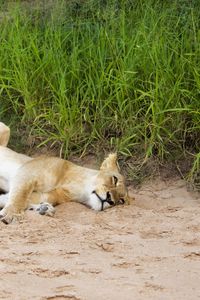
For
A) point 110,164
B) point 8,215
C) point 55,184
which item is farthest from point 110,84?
point 8,215

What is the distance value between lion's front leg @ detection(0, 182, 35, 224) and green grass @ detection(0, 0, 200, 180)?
915 mm

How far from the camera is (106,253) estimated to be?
4762 mm

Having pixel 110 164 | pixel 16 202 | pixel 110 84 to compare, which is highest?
pixel 110 84

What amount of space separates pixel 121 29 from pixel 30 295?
376 cm

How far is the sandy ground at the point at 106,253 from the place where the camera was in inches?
161

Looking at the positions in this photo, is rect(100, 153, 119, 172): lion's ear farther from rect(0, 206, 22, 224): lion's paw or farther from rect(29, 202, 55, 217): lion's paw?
rect(0, 206, 22, 224): lion's paw

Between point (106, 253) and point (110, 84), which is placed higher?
point (110, 84)

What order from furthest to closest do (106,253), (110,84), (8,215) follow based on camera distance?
(110,84) < (8,215) < (106,253)

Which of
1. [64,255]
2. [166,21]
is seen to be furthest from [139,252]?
[166,21]

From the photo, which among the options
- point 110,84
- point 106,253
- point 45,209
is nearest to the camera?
point 106,253

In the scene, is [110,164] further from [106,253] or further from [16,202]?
[106,253]

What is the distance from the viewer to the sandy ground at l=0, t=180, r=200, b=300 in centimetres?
409

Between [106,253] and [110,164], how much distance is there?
4.67 ft

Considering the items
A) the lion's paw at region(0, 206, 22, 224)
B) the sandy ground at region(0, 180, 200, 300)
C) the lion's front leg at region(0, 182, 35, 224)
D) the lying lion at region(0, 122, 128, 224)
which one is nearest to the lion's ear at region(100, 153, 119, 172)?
the lying lion at region(0, 122, 128, 224)
